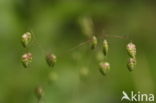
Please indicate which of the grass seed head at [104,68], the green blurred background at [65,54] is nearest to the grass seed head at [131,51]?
the grass seed head at [104,68]

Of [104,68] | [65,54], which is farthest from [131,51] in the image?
[65,54]

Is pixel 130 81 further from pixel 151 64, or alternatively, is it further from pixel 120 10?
pixel 120 10

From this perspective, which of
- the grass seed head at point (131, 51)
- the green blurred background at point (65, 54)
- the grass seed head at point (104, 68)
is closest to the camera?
the grass seed head at point (131, 51)

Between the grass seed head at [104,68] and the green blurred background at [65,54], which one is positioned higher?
the green blurred background at [65,54]

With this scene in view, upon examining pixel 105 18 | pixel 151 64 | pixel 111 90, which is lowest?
pixel 111 90

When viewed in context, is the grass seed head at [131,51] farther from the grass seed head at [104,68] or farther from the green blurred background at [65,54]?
the green blurred background at [65,54]

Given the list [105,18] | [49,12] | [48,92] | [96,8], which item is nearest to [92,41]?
[48,92]

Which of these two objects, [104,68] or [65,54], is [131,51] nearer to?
[104,68]

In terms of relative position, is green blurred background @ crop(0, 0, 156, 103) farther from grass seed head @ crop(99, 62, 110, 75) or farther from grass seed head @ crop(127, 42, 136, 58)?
Answer: grass seed head @ crop(127, 42, 136, 58)
